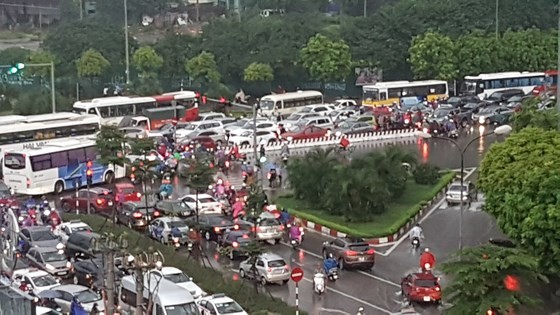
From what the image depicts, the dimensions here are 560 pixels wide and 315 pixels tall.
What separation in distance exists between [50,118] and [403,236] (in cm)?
2023

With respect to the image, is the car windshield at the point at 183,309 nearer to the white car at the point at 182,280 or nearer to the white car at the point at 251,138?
the white car at the point at 182,280

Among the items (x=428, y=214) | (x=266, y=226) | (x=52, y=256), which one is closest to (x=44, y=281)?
(x=52, y=256)

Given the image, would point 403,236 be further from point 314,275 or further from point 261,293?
point 261,293

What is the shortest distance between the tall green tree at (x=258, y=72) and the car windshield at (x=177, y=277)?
42467 millimetres

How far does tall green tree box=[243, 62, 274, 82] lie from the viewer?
66625mm

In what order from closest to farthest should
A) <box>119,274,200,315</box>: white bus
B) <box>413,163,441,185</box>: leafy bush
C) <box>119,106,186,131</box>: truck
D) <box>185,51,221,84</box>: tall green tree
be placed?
<box>119,274,200,315</box>: white bus → <box>413,163,441,185</box>: leafy bush → <box>119,106,186,131</box>: truck → <box>185,51,221,84</box>: tall green tree

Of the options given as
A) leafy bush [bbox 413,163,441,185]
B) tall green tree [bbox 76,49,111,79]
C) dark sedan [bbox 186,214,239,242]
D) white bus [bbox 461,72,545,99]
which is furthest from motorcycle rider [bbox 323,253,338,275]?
tall green tree [bbox 76,49,111,79]

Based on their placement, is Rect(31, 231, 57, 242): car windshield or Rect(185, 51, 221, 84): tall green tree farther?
Rect(185, 51, 221, 84): tall green tree

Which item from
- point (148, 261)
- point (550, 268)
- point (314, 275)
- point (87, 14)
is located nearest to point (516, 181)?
point (550, 268)

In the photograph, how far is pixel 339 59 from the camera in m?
66.1

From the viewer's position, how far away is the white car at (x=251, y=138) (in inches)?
1785

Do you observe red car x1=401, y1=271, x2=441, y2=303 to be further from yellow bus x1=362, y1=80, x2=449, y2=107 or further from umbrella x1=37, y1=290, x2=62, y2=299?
yellow bus x1=362, y1=80, x2=449, y2=107

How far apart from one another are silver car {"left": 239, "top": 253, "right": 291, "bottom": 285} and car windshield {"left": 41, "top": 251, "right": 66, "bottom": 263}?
17.9 feet

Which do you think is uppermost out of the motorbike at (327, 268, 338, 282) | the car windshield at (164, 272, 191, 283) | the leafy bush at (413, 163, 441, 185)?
the leafy bush at (413, 163, 441, 185)
